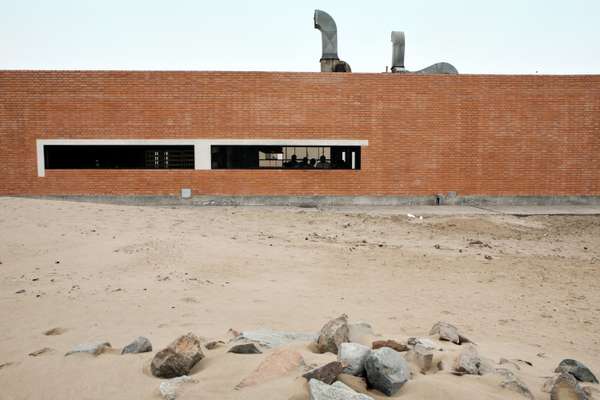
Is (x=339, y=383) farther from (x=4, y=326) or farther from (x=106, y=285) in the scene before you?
(x=106, y=285)

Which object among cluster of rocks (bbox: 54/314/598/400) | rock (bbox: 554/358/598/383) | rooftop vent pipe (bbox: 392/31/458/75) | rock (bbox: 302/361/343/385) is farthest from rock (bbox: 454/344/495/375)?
rooftop vent pipe (bbox: 392/31/458/75)

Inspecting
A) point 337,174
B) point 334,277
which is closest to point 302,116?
point 337,174

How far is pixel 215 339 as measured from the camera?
405 cm

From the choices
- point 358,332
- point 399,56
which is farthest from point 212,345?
point 399,56

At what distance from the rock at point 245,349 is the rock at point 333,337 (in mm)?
441

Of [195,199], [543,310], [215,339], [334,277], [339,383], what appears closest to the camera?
[339,383]

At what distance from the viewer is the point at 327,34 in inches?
800

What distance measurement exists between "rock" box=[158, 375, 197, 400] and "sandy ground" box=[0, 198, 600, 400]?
0.17 ft

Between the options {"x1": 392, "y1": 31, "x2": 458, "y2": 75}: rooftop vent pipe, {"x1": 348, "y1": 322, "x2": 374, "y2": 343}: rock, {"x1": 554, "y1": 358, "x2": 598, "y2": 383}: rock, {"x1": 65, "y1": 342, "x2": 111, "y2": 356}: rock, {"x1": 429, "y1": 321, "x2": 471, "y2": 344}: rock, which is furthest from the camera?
{"x1": 392, "y1": 31, "x2": 458, "y2": 75}: rooftop vent pipe

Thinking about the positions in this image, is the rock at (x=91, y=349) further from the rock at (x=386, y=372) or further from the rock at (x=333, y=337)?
the rock at (x=386, y=372)

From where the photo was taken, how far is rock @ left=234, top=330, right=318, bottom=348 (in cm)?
363

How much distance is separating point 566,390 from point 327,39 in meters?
19.1

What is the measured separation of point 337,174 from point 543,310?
37.8 feet

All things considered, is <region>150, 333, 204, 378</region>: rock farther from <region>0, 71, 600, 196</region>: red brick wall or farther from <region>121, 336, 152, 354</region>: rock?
<region>0, 71, 600, 196</region>: red brick wall
